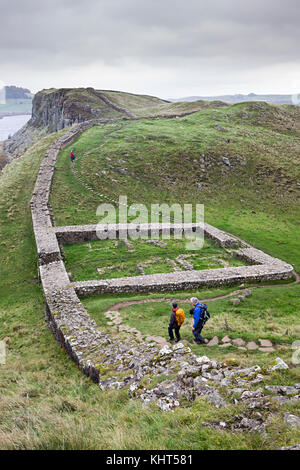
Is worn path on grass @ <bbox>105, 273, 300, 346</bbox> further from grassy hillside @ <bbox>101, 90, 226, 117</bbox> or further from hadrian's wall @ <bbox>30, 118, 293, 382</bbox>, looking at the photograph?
grassy hillside @ <bbox>101, 90, 226, 117</bbox>

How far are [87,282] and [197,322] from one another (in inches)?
376

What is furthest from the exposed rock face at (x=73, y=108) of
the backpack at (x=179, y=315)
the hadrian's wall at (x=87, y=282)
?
the backpack at (x=179, y=315)

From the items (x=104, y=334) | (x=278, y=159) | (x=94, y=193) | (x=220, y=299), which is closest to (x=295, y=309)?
(x=220, y=299)

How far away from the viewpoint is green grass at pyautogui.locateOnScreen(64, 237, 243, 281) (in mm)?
23375

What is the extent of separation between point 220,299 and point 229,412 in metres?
12.6

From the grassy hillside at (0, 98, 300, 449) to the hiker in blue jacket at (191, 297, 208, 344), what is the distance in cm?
101

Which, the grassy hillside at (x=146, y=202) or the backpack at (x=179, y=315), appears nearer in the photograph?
the grassy hillside at (x=146, y=202)

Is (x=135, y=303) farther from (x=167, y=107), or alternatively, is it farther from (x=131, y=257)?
(x=167, y=107)

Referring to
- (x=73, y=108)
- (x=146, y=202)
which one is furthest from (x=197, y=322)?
(x=73, y=108)

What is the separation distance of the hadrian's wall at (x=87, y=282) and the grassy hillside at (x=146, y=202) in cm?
92

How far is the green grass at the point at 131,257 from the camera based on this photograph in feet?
76.7

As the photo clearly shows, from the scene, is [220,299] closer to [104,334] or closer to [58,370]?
[104,334]

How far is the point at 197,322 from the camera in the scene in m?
12.9

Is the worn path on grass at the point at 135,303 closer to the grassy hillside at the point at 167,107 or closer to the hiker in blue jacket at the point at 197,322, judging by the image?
the hiker in blue jacket at the point at 197,322
